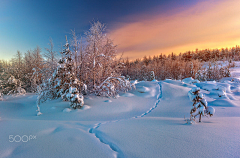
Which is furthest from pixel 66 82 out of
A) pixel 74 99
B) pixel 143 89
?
pixel 143 89

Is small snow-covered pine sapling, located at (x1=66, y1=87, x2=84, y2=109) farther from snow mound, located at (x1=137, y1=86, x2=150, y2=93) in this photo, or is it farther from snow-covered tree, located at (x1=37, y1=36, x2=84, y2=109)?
snow mound, located at (x1=137, y1=86, x2=150, y2=93)

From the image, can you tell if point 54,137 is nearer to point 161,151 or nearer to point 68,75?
point 161,151

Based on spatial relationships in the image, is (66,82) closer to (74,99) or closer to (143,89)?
(74,99)

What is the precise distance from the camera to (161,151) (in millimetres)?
1523

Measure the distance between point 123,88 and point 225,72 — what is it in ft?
41.4

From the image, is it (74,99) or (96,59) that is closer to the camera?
(74,99)

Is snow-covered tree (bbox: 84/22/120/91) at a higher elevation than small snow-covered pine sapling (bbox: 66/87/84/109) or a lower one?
higher

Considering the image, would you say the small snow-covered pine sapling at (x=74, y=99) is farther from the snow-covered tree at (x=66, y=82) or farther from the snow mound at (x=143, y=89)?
the snow mound at (x=143, y=89)

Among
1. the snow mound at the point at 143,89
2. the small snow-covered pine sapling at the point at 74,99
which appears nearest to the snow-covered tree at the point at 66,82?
the small snow-covered pine sapling at the point at 74,99

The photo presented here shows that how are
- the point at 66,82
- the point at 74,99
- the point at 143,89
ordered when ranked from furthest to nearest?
1. the point at 143,89
2. the point at 66,82
3. the point at 74,99

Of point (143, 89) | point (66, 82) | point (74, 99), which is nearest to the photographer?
point (74, 99)

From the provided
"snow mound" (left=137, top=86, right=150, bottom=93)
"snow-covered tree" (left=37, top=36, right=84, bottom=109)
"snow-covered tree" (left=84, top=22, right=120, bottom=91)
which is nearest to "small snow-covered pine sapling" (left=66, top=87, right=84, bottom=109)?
"snow-covered tree" (left=37, top=36, right=84, bottom=109)

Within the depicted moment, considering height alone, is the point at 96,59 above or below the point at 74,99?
above

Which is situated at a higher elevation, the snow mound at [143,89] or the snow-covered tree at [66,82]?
the snow-covered tree at [66,82]
